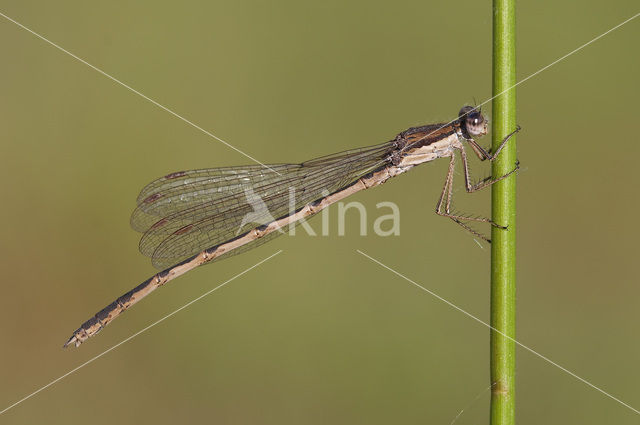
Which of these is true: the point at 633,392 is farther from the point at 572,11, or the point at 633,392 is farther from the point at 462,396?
the point at 572,11

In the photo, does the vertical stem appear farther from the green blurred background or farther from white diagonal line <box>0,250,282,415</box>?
white diagonal line <box>0,250,282,415</box>

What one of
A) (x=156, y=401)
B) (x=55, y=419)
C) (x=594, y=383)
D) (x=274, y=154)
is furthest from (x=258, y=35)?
(x=594, y=383)

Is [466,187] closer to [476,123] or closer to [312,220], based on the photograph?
[476,123]

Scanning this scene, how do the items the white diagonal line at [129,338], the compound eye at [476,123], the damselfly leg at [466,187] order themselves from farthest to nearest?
the white diagonal line at [129,338]
the compound eye at [476,123]
the damselfly leg at [466,187]

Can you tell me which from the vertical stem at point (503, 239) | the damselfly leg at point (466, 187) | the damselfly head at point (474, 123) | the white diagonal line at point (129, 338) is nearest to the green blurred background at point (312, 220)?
the white diagonal line at point (129, 338)

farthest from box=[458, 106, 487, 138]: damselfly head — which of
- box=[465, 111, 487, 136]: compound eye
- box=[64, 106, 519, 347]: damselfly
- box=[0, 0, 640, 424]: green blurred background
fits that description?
box=[0, 0, 640, 424]: green blurred background

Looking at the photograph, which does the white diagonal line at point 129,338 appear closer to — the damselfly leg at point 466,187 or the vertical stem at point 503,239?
the damselfly leg at point 466,187
